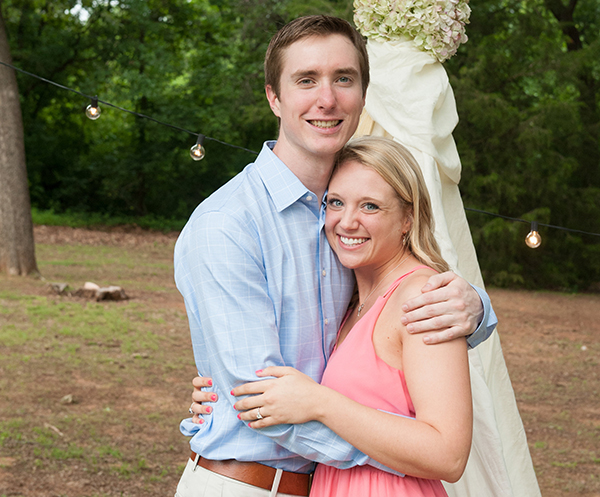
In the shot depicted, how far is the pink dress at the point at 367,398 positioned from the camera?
1699 mm

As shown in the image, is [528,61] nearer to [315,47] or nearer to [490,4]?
[490,4]

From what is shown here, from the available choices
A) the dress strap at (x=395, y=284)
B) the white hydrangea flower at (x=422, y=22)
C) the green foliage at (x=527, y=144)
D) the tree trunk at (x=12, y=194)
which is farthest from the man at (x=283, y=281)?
the green foliage at (x=527, y=144)

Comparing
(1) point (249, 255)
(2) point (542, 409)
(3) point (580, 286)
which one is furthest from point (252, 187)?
(3) point (580, 286)

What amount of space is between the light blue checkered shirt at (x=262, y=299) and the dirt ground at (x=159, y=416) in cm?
290

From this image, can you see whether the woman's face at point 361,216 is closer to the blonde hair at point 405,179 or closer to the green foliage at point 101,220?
the blonde hair at point 405,179

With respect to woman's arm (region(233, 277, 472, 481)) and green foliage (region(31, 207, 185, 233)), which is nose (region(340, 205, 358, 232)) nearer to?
woman's arm (region(233, 277, 472, 481))

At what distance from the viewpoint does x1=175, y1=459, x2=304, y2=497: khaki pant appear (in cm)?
172

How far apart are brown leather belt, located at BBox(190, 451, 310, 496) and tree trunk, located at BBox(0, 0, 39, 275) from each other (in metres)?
10.2

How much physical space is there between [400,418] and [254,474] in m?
0.43

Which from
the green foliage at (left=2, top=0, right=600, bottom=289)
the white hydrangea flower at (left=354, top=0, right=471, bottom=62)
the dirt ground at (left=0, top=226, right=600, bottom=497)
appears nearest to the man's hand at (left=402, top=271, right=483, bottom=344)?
the white hydrangea flower at (left=354, top=0, right=471, bottom=62)

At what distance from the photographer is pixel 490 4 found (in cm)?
1495

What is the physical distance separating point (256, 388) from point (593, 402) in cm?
607

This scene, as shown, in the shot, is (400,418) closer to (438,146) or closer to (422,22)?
(438,146)

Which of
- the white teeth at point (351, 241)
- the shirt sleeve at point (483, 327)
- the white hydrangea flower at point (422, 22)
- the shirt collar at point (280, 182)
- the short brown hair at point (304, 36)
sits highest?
the white hydrangea flower at point (422, 22)
